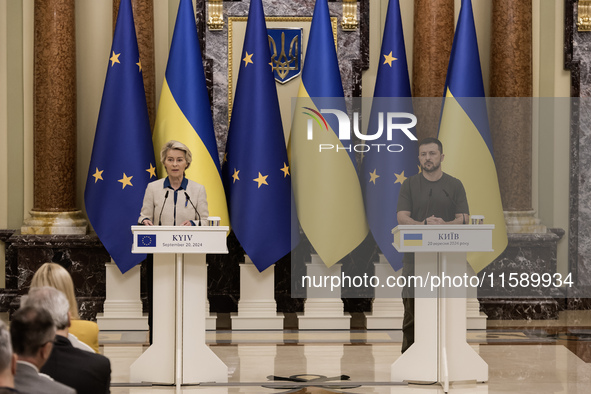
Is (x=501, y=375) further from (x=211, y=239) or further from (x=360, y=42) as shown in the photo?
(x=360, y=42)

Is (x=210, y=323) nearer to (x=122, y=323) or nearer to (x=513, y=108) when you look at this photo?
(x=122, y=323)

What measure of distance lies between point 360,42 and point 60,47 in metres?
2.74

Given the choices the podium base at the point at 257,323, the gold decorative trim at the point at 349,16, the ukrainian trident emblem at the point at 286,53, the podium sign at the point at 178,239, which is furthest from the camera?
the gold decorative trim at the point at 349,16

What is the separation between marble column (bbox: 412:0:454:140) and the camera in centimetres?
812

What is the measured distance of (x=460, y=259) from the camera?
18.8 ft

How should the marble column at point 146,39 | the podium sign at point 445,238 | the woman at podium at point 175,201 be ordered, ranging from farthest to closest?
the marble column at point 146,39 < the woman at podium at point 175,201 < the podium sign at point 445,238

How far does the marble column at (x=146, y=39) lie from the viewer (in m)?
8.10

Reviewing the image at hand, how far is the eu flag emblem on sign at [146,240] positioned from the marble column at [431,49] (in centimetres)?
343

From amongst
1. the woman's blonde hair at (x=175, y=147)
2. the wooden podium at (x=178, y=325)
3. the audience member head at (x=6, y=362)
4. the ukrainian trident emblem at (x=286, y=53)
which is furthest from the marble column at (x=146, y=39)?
the audience member head at (x=6, y=362)

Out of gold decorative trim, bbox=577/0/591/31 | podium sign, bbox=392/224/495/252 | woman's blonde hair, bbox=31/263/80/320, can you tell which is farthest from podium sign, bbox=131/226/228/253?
gold decorative trim, bbox=577/0/591/31

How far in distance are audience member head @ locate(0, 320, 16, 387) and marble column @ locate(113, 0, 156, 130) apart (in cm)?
572

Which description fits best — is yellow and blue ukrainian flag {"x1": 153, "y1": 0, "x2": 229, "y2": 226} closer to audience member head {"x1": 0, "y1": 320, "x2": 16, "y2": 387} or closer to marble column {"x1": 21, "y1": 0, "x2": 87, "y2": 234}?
marble column {"x1": 21, "y1": 0, "x2": 87, "y2": 234}

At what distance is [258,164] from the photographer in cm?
756

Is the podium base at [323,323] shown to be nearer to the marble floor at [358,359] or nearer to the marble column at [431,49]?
the marble floor at [358,359]
